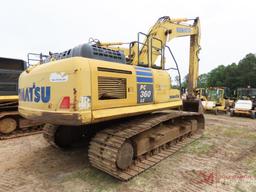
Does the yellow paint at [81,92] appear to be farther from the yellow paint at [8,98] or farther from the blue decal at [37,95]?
the yellow paint at [8,98]

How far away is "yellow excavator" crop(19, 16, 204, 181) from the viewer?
9.81 feet

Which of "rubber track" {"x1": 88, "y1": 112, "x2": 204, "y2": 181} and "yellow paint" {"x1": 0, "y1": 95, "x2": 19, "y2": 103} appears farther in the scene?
"yellow paint" {"x1": 0, "y1": 95, "x2": 19, "y2": 103}

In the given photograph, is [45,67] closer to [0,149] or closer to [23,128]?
[0,149]

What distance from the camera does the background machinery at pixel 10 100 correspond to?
6.59m

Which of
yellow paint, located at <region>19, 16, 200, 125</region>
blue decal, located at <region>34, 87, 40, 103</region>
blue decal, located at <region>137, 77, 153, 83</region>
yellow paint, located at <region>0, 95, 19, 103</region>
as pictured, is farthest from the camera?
yellow paint, located at <region>0, 95, 19, 103</region>

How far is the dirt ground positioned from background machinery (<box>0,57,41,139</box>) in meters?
1.33

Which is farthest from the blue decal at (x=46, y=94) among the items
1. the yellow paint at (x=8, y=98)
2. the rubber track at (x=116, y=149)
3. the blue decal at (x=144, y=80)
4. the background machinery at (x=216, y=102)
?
the background machinery at (x=216, y=102)

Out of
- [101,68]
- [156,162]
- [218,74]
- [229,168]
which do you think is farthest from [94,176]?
[218,74]

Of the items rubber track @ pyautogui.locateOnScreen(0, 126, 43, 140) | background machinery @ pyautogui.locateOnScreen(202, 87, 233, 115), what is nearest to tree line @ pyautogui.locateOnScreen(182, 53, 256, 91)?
background machinery @ pyautogui.locateOnScreen(202, 87, 233, 115)

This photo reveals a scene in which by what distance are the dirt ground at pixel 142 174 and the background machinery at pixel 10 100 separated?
52.4 inches

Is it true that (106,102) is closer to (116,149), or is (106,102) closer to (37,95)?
(116,149)

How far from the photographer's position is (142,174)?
3.70 metres

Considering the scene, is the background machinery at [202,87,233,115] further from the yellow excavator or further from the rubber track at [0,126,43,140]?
the rubber track at [0,126,43,140]

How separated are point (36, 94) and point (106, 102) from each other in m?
1.35
